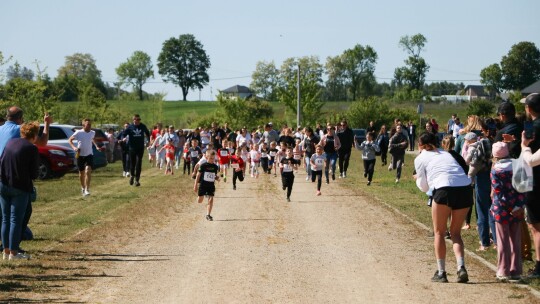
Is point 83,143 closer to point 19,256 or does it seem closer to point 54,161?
point 54,161

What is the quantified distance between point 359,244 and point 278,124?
68491 mm

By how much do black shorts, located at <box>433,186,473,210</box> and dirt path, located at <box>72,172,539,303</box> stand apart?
910 millimetres

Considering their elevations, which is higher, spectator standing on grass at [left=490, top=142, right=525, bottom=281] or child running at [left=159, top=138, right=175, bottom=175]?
spectator standing on grass at [left=490, top=142, right=525, bottom=281]

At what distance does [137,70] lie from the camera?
536 feet

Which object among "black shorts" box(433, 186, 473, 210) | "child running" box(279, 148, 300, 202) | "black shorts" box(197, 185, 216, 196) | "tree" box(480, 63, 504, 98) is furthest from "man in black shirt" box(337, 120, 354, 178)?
"tree" box(480, 63, 504, 98)

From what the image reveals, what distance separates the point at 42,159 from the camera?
1069 inches

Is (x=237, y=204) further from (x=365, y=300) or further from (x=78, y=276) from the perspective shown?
(x=365, y=300)

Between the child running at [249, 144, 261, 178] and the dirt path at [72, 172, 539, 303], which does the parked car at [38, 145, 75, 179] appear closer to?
the child running at [249, 144, 261, 178]

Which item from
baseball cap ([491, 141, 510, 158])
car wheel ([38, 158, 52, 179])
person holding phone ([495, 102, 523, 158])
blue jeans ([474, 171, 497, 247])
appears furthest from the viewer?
car wheel ([38, 158, 52, 179])

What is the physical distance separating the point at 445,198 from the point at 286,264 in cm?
250

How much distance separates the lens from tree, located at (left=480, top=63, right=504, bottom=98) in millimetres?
141375

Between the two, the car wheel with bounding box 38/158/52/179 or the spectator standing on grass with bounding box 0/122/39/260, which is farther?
the car wheel with bounding box 38/158/52/179

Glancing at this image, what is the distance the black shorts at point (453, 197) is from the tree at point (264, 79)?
5793 inches

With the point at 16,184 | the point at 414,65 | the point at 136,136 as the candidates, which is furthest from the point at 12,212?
the point at 414,65
